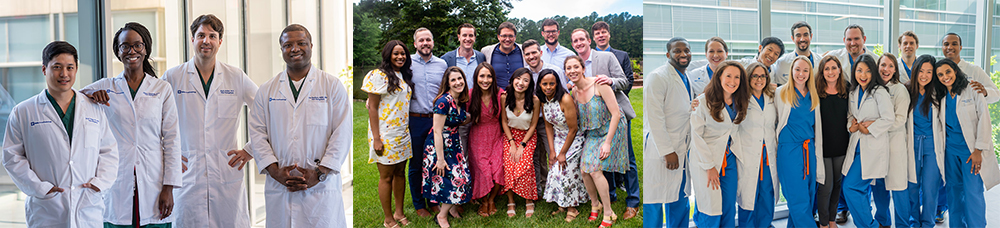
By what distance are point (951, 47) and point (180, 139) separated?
5.52 meters

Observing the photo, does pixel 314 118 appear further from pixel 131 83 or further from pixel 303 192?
pixel 131 83

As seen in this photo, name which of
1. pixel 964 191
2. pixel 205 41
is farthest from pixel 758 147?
pixel 205 41

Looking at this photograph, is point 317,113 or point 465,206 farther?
point 465,206

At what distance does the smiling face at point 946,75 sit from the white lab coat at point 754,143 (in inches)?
54.2

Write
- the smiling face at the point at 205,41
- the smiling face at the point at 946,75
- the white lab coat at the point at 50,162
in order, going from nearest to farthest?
the white lab coat at the point at 50,162
the smiling face at the point at 205,41
the smiling face at the point at 946,75

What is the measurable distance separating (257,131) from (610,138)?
238cm

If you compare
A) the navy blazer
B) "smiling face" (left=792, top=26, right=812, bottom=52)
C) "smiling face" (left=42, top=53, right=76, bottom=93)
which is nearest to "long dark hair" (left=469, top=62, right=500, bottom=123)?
the navy blazer

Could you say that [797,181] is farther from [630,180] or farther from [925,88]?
[925,88]

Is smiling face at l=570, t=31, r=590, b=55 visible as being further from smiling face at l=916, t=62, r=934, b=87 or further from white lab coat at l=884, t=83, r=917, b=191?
smiling face at l=916, t=62, r=934, b=87

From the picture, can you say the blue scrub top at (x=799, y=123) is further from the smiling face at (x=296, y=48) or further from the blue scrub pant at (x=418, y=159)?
the smiling face at (x=296, y=48)

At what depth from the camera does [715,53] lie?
3688 mm

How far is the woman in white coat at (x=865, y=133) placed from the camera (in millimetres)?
3840

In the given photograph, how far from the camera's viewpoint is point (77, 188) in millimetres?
3010

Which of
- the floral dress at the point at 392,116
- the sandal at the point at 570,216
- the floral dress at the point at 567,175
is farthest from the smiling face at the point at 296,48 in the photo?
the sandal at the point at 570,216
